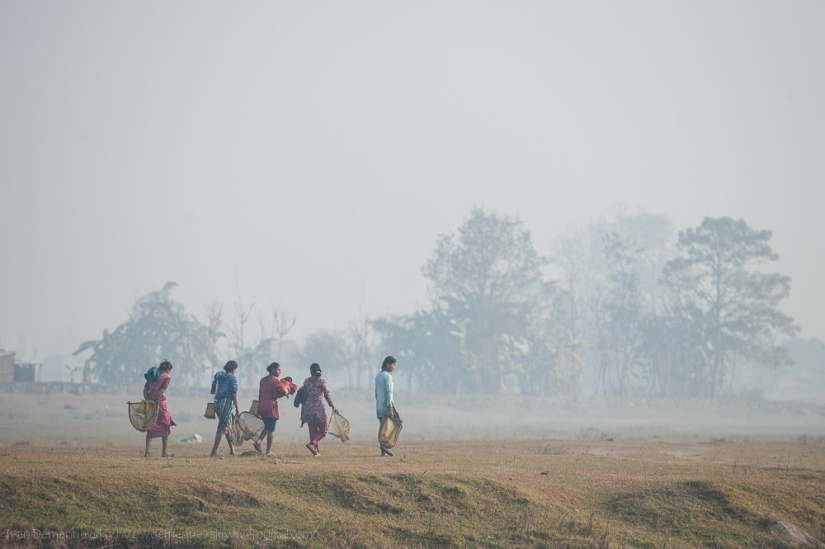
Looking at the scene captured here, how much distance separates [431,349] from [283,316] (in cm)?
1292

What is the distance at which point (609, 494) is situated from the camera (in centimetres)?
1523

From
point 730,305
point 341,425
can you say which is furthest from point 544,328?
point 341,425

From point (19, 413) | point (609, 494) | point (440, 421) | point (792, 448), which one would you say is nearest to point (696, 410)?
point (440, 421)

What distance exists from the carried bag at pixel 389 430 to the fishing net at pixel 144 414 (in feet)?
15.2

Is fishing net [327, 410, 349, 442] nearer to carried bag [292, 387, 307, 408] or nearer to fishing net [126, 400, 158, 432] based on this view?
carried bag [292, 387, 307, 408]

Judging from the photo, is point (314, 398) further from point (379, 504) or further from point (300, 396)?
point (379, 504)

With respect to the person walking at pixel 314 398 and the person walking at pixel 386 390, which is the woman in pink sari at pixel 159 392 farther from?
the person walking at pixel 386 390

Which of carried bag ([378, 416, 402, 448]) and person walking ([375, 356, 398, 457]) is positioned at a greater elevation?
person walking ([375, 356, 398, 457])

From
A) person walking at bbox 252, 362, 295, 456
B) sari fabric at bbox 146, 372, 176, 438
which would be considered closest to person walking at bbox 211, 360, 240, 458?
person walking at bbox 252, 362, 295, 456

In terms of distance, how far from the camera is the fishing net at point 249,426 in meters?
18.6

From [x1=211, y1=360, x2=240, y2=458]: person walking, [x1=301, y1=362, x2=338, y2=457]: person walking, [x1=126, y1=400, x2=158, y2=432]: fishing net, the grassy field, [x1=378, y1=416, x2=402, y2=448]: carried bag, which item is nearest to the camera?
the grassy field

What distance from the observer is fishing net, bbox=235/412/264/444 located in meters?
18.6

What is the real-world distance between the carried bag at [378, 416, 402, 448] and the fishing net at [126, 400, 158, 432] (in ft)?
15.2

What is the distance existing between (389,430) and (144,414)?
5.00 metres
